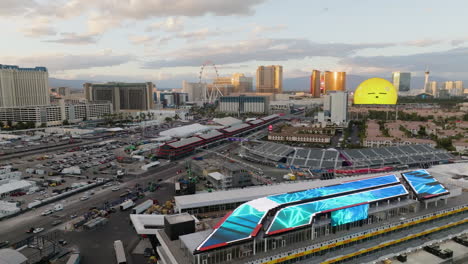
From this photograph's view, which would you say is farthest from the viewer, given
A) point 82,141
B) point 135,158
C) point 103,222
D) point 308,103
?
point 308,103

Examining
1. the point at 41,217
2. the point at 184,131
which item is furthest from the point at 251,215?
the point at 184,131

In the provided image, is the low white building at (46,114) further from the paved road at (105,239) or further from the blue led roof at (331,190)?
the blue led roof at (331,190)

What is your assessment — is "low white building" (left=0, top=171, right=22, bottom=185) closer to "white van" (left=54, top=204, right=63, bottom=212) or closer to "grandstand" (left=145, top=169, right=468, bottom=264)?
"white van" (left=54, top=204, right=63, bottom=212)

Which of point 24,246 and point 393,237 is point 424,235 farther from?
point 24,246

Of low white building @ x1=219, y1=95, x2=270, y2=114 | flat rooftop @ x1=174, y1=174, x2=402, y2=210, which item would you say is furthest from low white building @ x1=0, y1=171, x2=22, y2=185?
low white building @ x1=219, y1=95, x2=270, y2=114

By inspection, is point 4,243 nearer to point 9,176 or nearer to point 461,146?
point 9,176

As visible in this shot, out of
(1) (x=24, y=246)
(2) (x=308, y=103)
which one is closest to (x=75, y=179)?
(1) (x=24, y=246)

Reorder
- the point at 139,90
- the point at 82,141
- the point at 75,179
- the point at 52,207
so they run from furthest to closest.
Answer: the point at 139,90
the point at 82,141
the point at 75,179
the point at 52,207
